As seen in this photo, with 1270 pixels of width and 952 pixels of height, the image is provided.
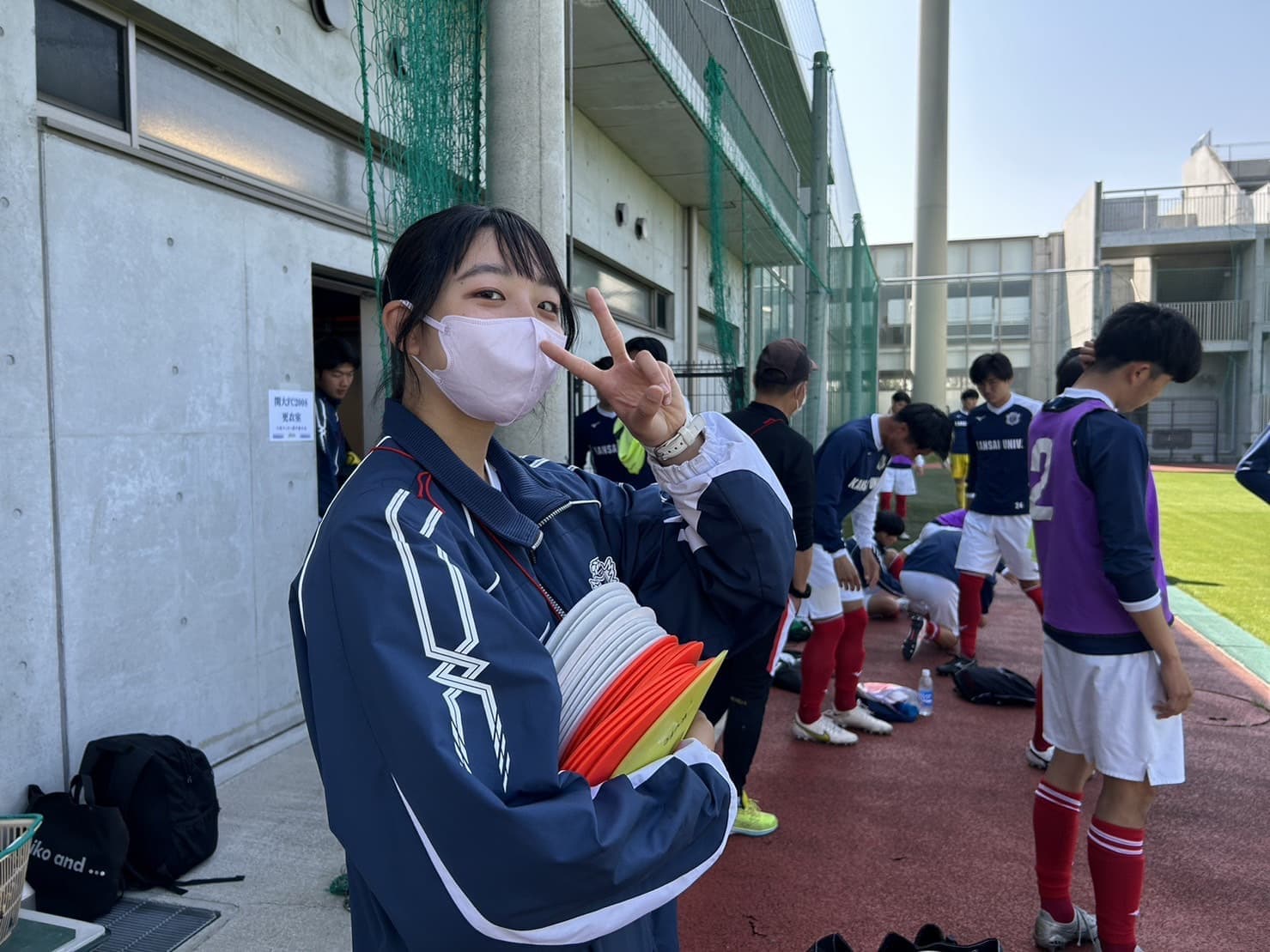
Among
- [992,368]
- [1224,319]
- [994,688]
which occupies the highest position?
[1224,319]

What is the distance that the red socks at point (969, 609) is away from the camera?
6293 mm

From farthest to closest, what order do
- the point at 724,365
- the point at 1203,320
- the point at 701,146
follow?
the point at 1203,320 → the point at 701,146 → the point at 724,365

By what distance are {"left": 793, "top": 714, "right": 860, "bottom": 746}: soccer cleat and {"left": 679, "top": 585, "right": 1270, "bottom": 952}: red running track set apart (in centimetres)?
5

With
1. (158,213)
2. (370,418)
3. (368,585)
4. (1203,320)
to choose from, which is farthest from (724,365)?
(1203,320)

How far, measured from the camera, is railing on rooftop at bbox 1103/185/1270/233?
2848cm

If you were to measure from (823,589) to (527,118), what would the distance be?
2.81m

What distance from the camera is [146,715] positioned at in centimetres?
358

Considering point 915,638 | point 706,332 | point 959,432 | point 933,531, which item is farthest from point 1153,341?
point 706,332

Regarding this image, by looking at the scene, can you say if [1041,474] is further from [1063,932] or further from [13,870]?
[13,870]

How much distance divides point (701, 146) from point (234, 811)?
826 centimetres

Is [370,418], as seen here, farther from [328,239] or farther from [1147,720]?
[1147,720]

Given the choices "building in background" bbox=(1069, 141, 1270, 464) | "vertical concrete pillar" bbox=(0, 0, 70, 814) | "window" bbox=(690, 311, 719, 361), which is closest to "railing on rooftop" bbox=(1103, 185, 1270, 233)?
"building in background" bbox=(1069, 141, 1270, 464)

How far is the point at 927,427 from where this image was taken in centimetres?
453

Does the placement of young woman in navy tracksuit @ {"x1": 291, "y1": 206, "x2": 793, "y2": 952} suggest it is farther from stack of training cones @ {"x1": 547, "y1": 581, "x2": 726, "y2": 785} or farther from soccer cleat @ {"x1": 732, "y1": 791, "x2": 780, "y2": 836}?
soccer cleat @ {"x1": 732, "y1": 791, "x2": 780, "y2": 836}
